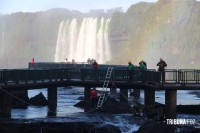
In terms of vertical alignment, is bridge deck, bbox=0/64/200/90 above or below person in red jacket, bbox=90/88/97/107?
above

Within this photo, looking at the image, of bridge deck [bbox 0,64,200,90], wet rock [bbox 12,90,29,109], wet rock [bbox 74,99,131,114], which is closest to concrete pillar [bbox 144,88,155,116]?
bridge deck [bbox 0,64,200,90]

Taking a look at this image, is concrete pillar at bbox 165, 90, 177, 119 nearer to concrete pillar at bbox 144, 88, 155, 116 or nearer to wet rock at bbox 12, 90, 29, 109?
concrete pillar at bbox 144, 88, 155, 116

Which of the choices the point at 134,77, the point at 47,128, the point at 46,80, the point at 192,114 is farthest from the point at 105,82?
the point at 47,128

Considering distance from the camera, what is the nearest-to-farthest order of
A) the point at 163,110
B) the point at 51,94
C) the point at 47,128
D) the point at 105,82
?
the point at 47,128 < the point at 163,110 < the point at 105,82 < the point at 51,94

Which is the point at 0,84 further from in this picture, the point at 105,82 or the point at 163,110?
the point at 163,110

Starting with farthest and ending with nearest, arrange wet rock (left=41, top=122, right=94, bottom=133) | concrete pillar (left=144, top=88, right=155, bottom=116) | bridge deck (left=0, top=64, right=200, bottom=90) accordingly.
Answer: concrete pillar (left=144, top=88, right=155, bottom=116)
bridge deck (left=0, top=64, right=200, bottom=90)
wet rock (left=41, top=122, right=94, bottom=133)

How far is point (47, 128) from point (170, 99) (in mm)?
11138

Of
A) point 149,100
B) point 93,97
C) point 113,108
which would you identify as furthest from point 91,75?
point 149,100

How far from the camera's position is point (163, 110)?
3803 cm

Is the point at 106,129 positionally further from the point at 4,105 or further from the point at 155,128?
the point at 4,105

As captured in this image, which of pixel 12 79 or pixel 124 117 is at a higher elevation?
pixel 12 79

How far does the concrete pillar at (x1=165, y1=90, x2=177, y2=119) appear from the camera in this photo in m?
36.7

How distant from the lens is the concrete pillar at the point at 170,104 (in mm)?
36656

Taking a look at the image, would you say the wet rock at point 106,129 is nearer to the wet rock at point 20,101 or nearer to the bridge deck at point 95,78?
the bridge deck at point 95,78
